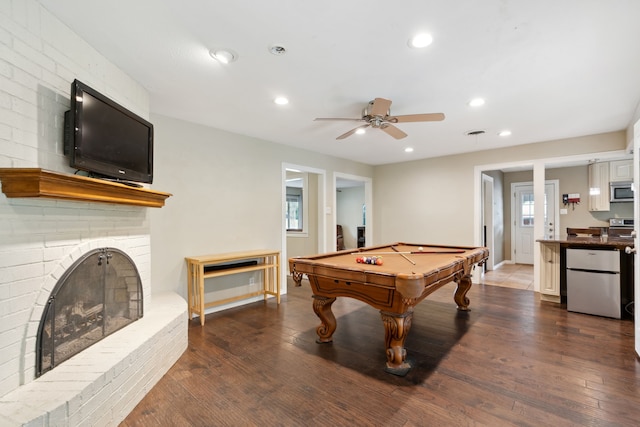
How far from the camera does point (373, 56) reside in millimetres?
2215

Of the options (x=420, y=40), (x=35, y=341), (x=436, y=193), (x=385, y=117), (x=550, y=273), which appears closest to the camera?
(x=35, y=341)

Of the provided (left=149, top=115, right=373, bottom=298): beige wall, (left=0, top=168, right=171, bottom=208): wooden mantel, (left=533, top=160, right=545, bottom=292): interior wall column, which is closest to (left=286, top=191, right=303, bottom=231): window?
(left=149, top=115, right=373, bottom=298): beige wall

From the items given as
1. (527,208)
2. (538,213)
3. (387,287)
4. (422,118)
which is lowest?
(387,287)

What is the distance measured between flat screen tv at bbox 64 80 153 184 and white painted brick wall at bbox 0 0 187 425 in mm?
108

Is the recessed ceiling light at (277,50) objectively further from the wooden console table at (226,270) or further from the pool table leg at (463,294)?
the pool table leg at (463,294)

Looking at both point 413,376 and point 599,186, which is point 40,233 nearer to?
point 413,376

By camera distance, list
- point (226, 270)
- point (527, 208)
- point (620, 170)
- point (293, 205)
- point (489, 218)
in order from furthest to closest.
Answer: point (293, 205) < point (527, 208) < point (489, 218) < point (620, 170) < point (226, 270)

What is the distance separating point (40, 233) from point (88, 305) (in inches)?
24.4

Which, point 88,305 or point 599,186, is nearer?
point 88,305

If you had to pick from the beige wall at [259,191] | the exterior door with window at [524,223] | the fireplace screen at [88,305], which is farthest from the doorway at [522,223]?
the fireplace screen at [88,305]

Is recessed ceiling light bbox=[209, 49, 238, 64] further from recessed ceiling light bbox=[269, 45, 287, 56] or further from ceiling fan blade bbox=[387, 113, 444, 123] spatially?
ceiling fan blade bbox=[387, 113, 444, 123]

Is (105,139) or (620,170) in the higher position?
(620,170)

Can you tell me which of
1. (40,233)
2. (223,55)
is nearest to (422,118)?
(223,55)

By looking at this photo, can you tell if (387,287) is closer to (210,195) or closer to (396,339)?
(396,339)
